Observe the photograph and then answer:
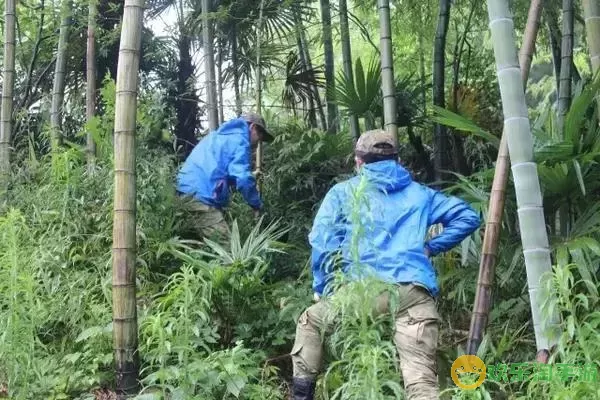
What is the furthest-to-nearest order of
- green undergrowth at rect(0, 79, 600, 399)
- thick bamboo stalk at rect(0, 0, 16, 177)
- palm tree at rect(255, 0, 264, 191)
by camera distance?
palm tree at rect(255, 0, 264, 191)
thick bamboo stalk at rect(0, 0, 16, 177)
green undergrowth at rect(0, 79, 600, 399)

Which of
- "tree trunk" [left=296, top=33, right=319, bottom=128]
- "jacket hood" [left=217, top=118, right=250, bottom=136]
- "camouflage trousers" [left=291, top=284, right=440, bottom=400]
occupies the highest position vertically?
"tree trunk" [left=296, top=33, right=319, bottom=128]

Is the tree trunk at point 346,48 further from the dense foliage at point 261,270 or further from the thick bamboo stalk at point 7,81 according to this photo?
the thick bamboo stalk at point 7,81

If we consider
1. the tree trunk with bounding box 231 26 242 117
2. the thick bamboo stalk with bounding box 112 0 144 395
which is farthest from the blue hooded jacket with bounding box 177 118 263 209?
the tree trunk with bounding box 231 26 242 117

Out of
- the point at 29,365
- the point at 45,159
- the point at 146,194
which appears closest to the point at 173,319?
the point at 29,365

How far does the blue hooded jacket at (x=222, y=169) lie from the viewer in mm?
4711

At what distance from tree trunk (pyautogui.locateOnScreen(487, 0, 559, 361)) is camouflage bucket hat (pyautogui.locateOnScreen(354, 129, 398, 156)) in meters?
0.49

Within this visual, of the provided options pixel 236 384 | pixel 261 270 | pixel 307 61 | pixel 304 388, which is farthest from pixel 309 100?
pixel 304 388

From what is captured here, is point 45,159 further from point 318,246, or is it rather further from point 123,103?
point 318,246

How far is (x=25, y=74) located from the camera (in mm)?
8148

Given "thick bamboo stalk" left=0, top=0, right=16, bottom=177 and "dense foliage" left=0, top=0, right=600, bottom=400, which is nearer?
"dense foliage" left=0, top=0, right=600, bottom=400

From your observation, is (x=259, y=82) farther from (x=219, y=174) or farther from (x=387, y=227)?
(x=387, y=227)

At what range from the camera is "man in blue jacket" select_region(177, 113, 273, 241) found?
4.72 m

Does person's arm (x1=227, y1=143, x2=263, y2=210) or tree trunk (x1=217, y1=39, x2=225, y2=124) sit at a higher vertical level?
tree trunk (x1=217, y1=39, x2=225, y2=124)

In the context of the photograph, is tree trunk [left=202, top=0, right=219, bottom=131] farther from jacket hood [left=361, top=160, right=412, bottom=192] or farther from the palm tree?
jacket hood [left=361, top=160, right=412, bottom=192]
